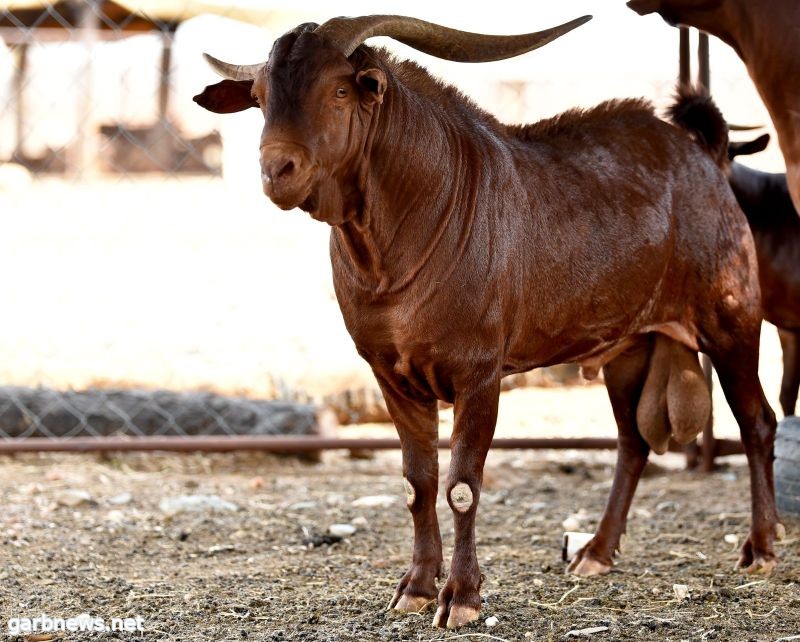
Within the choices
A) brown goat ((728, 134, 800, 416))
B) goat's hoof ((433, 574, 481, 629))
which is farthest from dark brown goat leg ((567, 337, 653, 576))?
brown goat ((728, 134, 800, 416))

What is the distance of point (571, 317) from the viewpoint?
4312 mm

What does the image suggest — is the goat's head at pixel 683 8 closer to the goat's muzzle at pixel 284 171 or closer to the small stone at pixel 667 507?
the goat's muzzle at pixel 284 171

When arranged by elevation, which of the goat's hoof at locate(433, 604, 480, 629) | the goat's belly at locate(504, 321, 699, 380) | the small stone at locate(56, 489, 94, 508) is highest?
the goat's belly at locate(504, 321, 699, 380)

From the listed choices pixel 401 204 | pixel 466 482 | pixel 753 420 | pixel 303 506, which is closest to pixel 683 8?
pixel 401 204

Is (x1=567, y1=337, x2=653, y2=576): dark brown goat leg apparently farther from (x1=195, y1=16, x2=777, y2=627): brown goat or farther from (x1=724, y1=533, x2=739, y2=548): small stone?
(x1=724, y1=533, x2=739, y2=548): small stone

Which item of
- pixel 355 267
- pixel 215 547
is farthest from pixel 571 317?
pixel 215 547

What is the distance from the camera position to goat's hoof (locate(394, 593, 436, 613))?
4094mm

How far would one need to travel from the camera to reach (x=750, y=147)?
554cm

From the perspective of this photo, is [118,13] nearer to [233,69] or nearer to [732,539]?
[233,69]

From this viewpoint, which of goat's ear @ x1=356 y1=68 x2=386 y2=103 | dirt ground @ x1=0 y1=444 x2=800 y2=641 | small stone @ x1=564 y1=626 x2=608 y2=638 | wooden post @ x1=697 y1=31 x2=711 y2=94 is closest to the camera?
goat's ear @ x1=356 y1=68 x2=386 y2=103

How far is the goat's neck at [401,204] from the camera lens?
153 inches

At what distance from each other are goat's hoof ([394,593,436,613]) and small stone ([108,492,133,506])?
2.41 meters

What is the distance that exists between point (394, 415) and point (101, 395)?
12.1 feet

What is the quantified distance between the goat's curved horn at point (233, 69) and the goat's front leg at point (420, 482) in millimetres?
1196
